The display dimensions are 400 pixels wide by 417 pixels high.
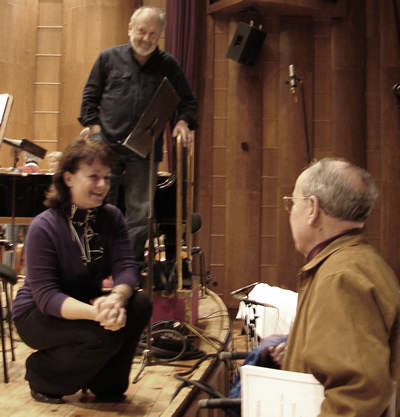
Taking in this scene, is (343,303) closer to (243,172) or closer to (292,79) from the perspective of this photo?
(292,79)

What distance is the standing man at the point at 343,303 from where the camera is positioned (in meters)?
1.24

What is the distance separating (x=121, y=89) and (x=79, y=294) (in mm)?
1622

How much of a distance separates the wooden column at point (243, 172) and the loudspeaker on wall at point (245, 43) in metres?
0.18

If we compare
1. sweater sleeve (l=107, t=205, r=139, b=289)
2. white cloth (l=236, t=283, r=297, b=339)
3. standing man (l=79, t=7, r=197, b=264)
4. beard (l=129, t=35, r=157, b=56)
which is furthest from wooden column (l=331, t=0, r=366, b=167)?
sweater sleeve (l=107, t=205, r=139, b=289)

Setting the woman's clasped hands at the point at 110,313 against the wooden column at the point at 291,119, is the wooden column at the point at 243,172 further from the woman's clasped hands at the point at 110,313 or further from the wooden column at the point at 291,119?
the woman's clasped hands at the point at 110,313

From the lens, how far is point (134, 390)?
2482mm

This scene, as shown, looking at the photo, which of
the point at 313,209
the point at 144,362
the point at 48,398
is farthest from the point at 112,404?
the point at 313,209

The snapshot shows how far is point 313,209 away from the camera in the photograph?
1574mm

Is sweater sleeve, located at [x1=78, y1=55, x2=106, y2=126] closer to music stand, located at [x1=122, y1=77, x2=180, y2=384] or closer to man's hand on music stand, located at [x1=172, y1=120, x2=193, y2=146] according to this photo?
man's hand on music stand, located at [x1=172, y1=120, x2=193, y2=146]

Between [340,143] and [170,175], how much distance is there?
3.05 meters

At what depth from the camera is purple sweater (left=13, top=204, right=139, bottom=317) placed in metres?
2.16

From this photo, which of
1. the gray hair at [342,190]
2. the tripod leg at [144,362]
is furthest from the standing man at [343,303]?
the tripod leg at [144,362]

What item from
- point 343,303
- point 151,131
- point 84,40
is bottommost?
point 343,303

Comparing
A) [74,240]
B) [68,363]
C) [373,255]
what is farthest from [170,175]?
[373,255]
